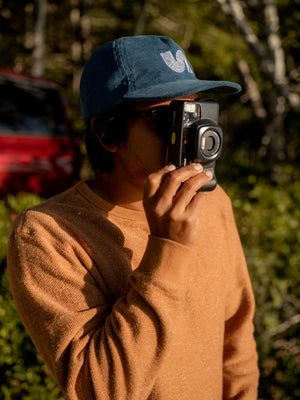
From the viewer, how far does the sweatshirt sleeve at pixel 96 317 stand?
1039mm

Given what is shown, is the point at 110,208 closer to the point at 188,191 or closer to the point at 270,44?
the point at 188,191

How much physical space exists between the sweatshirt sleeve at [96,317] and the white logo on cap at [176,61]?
64 centimetres

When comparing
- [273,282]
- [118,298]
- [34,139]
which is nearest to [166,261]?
[118,298]

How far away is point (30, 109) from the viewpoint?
4.82 m

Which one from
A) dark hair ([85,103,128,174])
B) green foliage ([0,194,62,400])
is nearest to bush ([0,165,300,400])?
green foliage ([0,194,62,400])

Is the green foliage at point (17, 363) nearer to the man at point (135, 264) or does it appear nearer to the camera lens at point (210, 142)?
the man at point (135, 264)

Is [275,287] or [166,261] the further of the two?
[275,287]

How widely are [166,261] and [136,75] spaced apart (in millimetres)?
643

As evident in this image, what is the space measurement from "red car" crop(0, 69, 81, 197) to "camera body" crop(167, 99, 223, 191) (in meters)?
3.35

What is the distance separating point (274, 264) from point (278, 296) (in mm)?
244

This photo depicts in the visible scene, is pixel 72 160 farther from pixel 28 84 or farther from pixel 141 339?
pixel 141 339

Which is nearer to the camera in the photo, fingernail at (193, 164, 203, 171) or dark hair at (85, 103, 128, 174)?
fingernail at (193, 164, 203, 171)

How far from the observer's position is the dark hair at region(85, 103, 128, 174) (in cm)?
136

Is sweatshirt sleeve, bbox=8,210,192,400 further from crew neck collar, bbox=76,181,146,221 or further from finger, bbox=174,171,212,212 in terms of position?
crew neck collar, bbox=76,181,146,221
